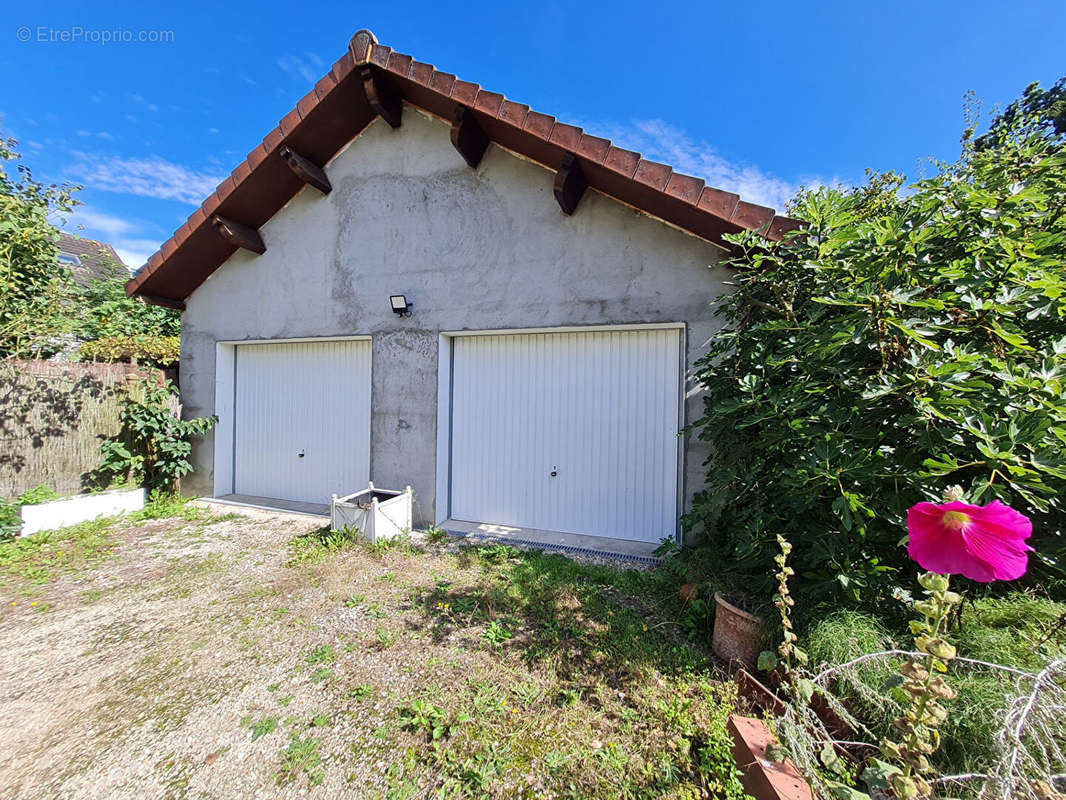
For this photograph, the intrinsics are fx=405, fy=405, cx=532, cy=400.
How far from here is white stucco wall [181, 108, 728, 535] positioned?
4621 mm

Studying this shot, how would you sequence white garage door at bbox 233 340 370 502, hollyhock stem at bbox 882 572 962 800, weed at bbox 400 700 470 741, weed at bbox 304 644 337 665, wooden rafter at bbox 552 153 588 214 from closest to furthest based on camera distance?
hollyhock stem at bbox 882 572 962 800 < weed at bbox 400 700 470 741 < weed at bbox 304 644 337 665 < wooden rafter at bbox 552 153 588 214 < white garage door at bbox 233 340 370 502

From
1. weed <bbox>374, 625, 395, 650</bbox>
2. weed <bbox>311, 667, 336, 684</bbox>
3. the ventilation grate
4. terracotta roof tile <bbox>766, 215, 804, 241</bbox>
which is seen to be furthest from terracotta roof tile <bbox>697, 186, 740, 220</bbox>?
weed <bbox>311, 667, 336, 684</bbox>

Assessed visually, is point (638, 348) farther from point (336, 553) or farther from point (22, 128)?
point (22, 128)

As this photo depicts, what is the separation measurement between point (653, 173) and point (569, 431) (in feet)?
9.75

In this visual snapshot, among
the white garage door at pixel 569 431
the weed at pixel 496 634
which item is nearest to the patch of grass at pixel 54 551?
the white garage door at pixel 569 431

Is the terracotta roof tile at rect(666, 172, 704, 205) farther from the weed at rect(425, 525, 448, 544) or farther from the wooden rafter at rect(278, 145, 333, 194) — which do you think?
the wooden rafter at rect(278, 145, 333, 194)

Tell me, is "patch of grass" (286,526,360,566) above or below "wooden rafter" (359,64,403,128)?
below

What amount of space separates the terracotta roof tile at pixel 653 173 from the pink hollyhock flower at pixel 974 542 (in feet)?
11.7

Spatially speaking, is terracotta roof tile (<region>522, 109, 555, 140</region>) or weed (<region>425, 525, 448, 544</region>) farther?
weed (<region>425, 525, 448, 544</region>)

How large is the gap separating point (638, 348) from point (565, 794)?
4.03m

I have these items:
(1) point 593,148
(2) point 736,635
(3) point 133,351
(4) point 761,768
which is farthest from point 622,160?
(3) point 133,351

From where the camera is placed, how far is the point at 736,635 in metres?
2.75

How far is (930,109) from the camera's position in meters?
5.93

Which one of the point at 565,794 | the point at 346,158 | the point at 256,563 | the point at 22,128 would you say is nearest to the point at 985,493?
the point at 565,794
